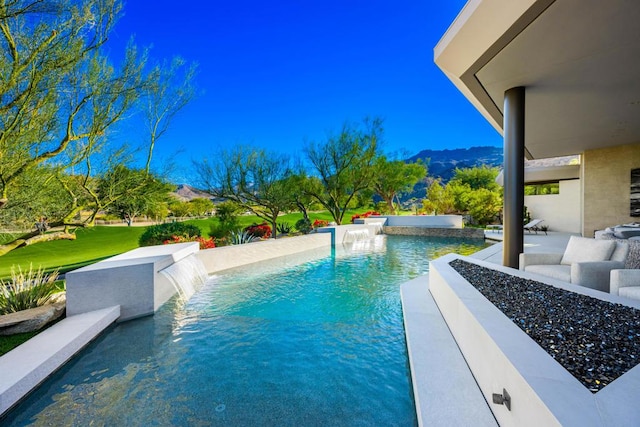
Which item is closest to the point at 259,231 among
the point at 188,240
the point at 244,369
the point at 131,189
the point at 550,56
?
the point at 188,240

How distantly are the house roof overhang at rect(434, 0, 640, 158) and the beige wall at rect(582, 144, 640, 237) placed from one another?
397 centimetres

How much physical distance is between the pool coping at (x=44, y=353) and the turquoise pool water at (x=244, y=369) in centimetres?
10

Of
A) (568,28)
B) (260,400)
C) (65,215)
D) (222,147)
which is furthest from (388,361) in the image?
(222,147)

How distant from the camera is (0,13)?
3.23m

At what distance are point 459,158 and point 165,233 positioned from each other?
385 feet

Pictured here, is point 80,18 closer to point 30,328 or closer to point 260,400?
→ point 30,328

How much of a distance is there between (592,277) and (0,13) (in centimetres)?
780

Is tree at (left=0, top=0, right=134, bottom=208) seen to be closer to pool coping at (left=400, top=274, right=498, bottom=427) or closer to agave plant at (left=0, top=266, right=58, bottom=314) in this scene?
agave plant at (left=0, top=266, right=58, bottom=314)

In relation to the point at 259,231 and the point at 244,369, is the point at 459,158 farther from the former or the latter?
the point at 244,369

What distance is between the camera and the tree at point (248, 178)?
1239 cm

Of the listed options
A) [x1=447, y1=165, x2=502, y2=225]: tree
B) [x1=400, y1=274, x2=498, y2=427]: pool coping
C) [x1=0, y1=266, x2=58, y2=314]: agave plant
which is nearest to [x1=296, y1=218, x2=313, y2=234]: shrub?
[x1=0, y1=266, x2=58, y2=314]: agave plant

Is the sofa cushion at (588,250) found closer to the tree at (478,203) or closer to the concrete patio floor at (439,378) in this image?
the concrete patio floor at (439,378)

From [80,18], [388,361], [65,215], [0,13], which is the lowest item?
[388,361]

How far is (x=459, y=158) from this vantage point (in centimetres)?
10888
